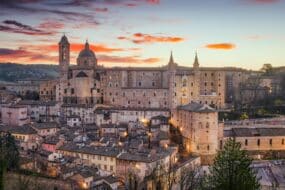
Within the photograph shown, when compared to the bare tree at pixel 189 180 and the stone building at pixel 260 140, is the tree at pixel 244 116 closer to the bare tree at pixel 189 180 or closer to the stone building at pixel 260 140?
the stone building at pixel 260 140

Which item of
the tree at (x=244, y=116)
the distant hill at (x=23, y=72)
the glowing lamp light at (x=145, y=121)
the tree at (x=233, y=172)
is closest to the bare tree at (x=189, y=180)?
the tree at (x=233, y=172)

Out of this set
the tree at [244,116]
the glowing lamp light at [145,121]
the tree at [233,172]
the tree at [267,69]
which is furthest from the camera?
the tree at [267,69]

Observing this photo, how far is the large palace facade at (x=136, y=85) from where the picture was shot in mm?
40281

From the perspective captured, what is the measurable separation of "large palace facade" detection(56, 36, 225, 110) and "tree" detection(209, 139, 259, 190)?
26399 mm

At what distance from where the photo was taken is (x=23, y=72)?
79.5 meters

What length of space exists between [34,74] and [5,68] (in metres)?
5.99

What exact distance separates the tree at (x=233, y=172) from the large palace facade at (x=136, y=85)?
86.6 ft

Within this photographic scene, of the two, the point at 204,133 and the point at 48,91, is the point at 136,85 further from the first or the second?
the point at 204,133

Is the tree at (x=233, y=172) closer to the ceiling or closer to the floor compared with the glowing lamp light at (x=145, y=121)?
closer to the ceiling

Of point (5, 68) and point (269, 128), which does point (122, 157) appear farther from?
point (5, 68)

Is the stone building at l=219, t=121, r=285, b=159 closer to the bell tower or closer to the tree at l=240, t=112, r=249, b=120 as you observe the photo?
the tree at l=240, t=112, r=249, b=120

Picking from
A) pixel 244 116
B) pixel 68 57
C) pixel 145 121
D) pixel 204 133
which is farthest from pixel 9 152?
pixel 244 116

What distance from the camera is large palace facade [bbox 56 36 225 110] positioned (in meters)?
40.3

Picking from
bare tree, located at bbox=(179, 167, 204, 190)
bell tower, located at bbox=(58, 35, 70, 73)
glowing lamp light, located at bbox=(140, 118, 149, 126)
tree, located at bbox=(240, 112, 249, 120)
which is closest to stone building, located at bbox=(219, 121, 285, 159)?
tree, located at bbox=(240, 112, 249, 120)
